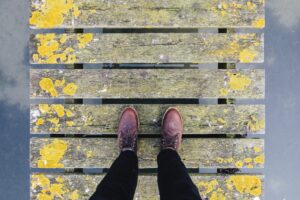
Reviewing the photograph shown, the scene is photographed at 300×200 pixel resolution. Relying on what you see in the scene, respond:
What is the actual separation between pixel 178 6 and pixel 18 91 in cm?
141

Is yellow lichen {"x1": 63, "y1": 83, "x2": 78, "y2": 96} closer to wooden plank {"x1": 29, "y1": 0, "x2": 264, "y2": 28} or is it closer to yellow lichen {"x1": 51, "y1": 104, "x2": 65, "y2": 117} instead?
yellow lichen {"x1": 51, "y1": 104, "x2": 65, "y2": 117}

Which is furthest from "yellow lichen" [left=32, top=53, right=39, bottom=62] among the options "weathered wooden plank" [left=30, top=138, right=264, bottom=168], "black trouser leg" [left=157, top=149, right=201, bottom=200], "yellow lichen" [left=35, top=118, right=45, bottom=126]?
"black trouser leg" [left=157, top=149, right=201, bottom=200]

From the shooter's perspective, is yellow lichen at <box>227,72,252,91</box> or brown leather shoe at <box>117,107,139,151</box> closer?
brown leather shoe at <box>117,107,139,151</box>

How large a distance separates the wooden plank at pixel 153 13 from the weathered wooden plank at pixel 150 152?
0.73 meters

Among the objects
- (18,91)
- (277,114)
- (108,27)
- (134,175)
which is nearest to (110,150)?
(134,175)

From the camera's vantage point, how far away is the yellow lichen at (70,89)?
2.83 m

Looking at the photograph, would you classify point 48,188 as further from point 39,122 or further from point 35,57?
point 35,57

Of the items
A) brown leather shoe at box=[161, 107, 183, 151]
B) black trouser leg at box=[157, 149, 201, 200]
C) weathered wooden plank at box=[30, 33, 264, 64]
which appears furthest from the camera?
weathered wooden plank at box=[30, 33, 264, 64]

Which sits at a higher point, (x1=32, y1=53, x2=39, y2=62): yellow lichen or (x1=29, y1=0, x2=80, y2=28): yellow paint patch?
(x1=29, y1=0, x2=80, y2=28): yellow paint patch

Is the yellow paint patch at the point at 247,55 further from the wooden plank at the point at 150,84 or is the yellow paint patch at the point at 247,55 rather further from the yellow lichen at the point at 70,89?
the yellow lichen at the point at 70,89

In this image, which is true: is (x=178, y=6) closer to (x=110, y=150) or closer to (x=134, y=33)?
(x=134, y=33)

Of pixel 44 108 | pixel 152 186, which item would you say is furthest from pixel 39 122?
pixel 152 186

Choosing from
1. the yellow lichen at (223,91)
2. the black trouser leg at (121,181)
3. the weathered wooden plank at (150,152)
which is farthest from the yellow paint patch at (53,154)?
the yellow lichen at (223,91)

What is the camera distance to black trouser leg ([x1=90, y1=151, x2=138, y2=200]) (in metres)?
2.33
